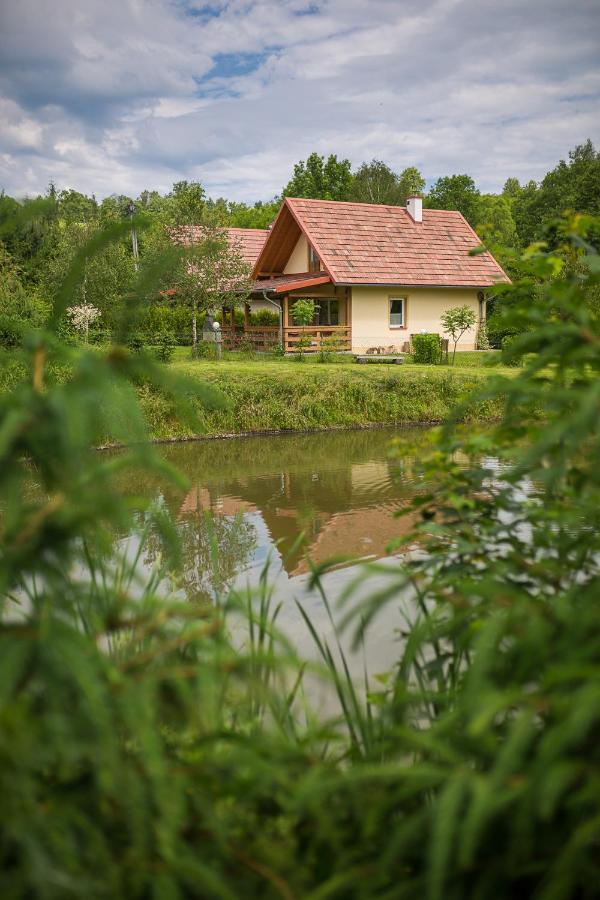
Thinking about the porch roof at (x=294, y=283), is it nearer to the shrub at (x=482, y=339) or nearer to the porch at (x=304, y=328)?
the porch at (x=304, y=328)

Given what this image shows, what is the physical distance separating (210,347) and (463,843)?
24977 mm

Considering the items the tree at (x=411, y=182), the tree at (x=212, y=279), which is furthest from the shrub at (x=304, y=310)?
→ the tree at (x=411, y=182)

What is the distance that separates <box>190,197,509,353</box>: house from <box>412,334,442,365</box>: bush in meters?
2.86

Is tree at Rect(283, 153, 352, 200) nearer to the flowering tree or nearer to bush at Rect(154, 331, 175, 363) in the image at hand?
the flowering tree

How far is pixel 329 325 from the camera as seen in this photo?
27.8m

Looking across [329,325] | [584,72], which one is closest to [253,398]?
[329,325]

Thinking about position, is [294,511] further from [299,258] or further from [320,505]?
[299,258]

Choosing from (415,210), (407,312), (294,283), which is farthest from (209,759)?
(415,210)

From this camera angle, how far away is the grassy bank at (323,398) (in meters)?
16.6

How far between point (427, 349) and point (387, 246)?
612cm

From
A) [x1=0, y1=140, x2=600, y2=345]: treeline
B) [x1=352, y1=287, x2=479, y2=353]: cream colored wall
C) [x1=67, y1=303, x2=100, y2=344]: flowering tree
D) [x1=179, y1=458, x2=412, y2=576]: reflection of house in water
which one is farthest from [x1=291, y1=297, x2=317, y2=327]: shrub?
[x1=179, y1=458, x2=412, y2=576]: reflection of house in water

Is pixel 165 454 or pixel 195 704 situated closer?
pixel 195 704

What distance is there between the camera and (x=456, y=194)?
52625 millimetres

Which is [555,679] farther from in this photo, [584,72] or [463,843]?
[584,72]
